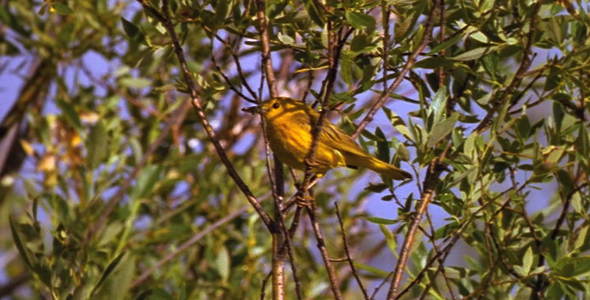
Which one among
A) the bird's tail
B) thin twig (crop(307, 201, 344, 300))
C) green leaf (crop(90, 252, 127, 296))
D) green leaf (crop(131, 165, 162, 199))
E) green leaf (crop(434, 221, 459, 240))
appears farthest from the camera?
green leaf (crop(131, 165, 162, 199))

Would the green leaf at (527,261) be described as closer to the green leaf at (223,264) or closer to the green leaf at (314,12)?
the green leaf at (314,12)

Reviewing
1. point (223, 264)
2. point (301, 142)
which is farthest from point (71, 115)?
point (301, 142)

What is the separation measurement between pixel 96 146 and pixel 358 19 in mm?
1449

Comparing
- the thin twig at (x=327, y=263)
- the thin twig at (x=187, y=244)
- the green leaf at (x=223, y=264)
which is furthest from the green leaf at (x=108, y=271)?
the green leaf at (x=223, y=264)

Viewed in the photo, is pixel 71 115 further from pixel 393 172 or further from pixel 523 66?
pixel 523 66

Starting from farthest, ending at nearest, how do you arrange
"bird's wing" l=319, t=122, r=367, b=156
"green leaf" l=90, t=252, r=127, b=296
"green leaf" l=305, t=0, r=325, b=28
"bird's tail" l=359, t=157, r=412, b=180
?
"bird's wing" l=319, t=122, r=367, b=156
"green leaf" l=90, t=252, r=127, b=296
"bird's tail" l=359, t=157, r=412, b=180
"green leaf" l=305, t=0, r=325, b=28

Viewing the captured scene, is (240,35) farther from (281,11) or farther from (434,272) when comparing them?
(434,272)

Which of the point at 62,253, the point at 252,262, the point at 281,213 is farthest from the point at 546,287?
the point at 252,262

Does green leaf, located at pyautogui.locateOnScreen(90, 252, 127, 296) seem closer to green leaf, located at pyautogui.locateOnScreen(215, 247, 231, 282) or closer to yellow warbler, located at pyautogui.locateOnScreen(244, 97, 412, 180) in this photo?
yellow warbler, located at pyautogui.locateOnScreen(244, 97, 412, 180)

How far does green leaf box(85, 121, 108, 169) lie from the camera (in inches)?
115

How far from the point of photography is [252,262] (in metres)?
3.31

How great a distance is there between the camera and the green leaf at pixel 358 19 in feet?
5.56

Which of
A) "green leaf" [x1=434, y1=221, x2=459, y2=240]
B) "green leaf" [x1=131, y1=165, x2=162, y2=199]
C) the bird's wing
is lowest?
"green leaf" [x1=434, y1=221, x2=459, y2=240]

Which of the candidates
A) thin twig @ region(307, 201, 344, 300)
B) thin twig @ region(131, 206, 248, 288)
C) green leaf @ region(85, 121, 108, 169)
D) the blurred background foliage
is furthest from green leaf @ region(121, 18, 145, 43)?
thin twig @ region(131, 206, 248, 288)
